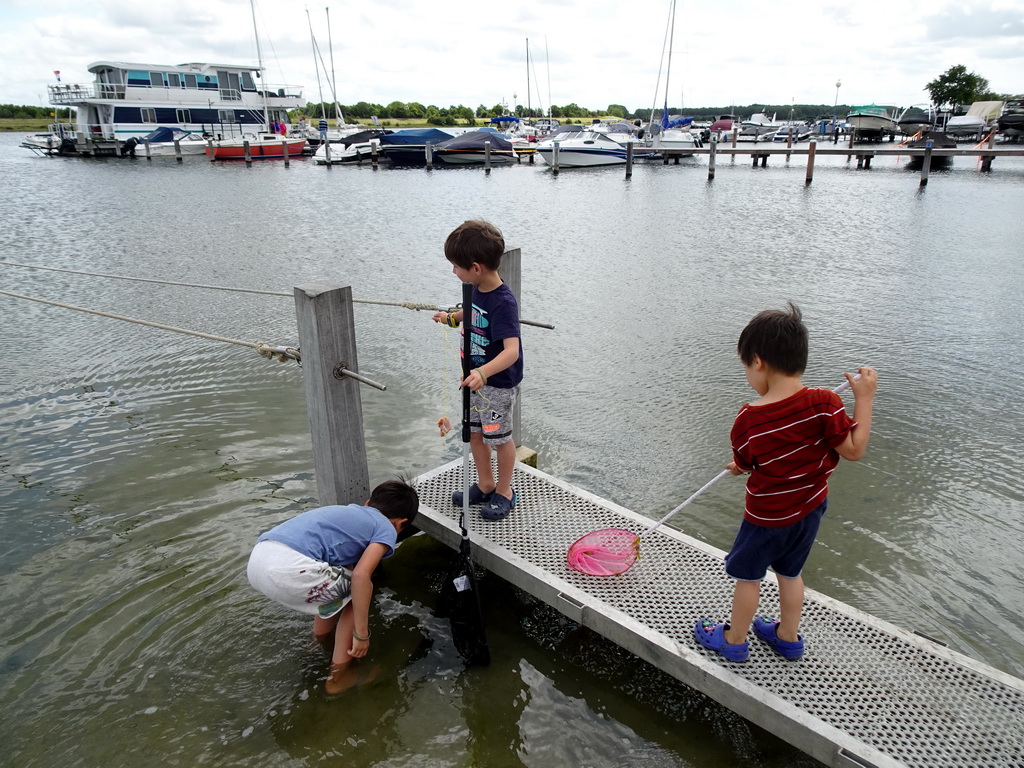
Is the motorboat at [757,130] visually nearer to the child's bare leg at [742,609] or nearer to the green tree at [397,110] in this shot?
the green tree at [397,110]

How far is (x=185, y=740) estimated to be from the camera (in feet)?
9.66

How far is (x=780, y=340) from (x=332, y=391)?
2330 mm

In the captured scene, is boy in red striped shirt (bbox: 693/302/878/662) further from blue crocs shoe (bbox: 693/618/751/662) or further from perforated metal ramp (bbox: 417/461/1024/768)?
perforated metal ramp (bbox: 417/461/1024/768)

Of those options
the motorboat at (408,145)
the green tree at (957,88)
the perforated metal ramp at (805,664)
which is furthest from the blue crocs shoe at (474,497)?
the green tree at (957,88)

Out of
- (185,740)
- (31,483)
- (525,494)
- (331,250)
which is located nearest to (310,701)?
(185,740)

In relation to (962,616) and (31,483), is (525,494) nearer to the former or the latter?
→ (962,616)

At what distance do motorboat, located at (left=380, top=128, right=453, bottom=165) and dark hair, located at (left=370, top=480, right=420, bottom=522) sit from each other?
4170cm

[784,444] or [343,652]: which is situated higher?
[784,444]

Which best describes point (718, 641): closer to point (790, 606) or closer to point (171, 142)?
point (790, 606)

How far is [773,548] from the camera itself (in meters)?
2.70

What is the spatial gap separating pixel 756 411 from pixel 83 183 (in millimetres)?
33819

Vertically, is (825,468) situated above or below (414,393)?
above

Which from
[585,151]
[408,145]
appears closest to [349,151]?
[408,145]

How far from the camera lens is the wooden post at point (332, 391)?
11.4ft
